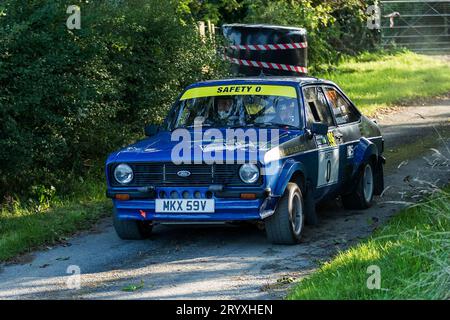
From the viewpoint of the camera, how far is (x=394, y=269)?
7.65m

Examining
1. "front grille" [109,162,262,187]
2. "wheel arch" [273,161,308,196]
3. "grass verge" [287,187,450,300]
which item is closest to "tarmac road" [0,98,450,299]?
"grass verge" [287,187,450,300]

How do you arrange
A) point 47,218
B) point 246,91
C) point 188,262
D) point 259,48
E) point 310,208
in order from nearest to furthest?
1. point 188,262
2. point 310,208
3. point 246,91
4. point 47,218
5. point 259,48

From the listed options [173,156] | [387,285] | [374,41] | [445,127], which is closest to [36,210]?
[173,156]

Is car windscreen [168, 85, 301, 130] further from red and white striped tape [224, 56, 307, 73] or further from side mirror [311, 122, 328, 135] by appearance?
red and white striped tape [224, 56, 307, 73]

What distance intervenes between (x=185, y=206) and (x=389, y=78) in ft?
59.4

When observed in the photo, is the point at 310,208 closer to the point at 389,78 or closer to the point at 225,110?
the point at 225,110

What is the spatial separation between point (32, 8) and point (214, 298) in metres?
5.92

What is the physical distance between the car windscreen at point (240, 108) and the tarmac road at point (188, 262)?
3.91ft

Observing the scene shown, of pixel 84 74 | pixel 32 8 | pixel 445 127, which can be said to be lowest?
pixel 445 127

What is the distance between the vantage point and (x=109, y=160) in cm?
995

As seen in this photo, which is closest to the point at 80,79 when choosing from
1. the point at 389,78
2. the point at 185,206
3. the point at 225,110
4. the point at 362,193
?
the point at 225,110

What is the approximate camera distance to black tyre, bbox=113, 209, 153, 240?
10.2 meters

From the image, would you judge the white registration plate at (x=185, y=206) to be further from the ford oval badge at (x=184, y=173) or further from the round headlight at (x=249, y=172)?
the round headlight at (x=249, y=172)
